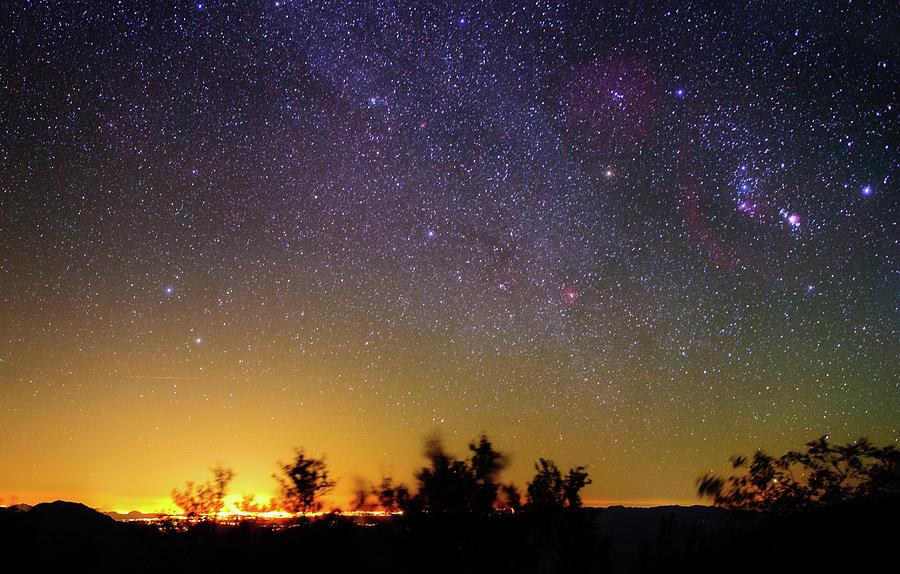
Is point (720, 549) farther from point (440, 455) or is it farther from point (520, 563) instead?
point (440, 455)

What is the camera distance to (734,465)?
14.6 meters

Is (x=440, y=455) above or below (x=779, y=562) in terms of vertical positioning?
above

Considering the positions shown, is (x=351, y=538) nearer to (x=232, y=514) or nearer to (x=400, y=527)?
(x=400, y=527)

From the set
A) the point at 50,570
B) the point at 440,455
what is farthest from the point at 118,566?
the point at 440,455

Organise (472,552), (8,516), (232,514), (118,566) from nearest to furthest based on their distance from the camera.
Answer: (472,552) < (118,566) < (8,516) < (232,514)

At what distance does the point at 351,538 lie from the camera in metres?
14.2

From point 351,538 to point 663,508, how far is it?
139 feet

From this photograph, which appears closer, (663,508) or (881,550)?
(881,550)

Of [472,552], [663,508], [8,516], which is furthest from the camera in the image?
[663,508]

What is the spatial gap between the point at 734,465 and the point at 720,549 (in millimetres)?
3810

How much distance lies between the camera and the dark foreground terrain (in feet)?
33.8

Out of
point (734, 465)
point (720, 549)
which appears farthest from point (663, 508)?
point (720, 549)

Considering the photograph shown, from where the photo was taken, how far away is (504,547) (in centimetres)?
1121

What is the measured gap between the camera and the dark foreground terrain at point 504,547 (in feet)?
33.8
